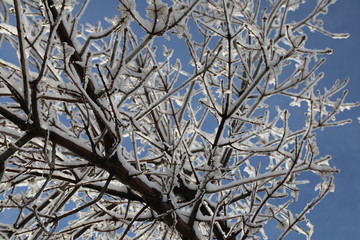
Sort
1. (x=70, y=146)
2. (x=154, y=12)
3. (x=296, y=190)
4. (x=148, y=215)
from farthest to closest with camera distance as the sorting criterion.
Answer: (x=296, y=190) < (x=148, y=215) < (x=70, y=146) < (x=154, y=12)

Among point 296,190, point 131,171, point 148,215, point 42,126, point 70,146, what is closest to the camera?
point 42,126

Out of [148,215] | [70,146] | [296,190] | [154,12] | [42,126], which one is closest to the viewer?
[154,12]

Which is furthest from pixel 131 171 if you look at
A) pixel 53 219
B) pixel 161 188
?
pixel 53 219

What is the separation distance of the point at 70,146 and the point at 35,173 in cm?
57

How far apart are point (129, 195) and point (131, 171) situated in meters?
0.46

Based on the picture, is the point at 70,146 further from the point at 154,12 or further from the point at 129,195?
the point at 154,12

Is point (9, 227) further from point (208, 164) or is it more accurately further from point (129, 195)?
point (208, 164)

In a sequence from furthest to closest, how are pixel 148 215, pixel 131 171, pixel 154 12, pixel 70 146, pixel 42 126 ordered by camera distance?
pixel 148 215, pixel 131 171, pixel 70 146, pixel 42 126, pixel 154 12

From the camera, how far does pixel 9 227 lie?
282 centimetres

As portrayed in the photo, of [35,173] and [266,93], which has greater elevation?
[35,173]

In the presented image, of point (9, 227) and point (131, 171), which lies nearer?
point (131, 171)

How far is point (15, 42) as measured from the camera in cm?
311

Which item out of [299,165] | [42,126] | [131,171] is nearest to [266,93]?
[299,165]

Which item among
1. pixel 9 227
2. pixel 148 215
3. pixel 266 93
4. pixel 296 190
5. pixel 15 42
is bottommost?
pixel 296 190
